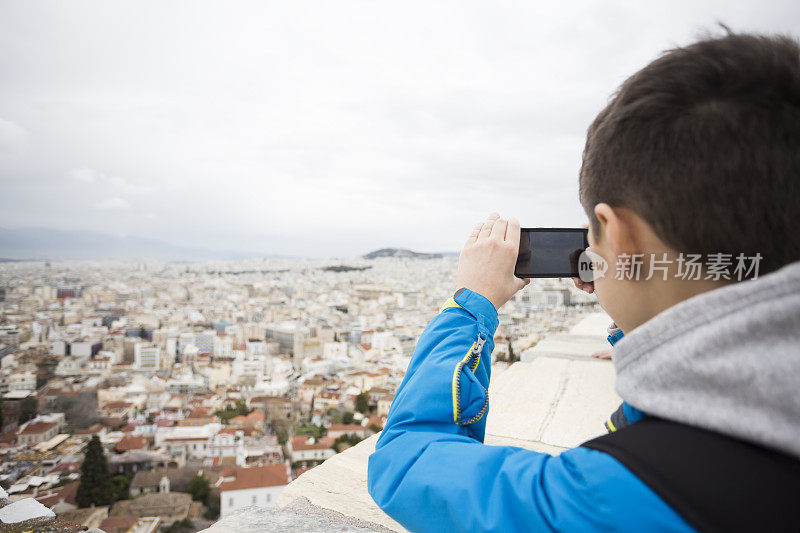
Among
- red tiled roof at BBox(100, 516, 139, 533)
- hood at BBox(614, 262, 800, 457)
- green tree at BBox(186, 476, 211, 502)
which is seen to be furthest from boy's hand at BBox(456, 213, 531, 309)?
green tree at BBox(186, 476, 211, 502)

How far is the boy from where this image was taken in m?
0.31

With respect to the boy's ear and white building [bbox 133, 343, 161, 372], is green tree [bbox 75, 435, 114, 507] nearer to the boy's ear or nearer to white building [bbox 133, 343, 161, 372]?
the boy's ear

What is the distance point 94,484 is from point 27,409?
11.1 m

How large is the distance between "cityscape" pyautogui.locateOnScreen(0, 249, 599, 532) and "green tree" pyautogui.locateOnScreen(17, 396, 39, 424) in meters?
0.06

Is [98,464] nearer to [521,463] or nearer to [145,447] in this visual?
[145,447]

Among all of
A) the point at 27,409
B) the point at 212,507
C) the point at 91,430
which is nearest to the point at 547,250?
the point at 212,507

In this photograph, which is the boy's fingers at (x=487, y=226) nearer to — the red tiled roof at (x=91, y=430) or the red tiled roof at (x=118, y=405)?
the red tiled roof at (x=91, y=430)

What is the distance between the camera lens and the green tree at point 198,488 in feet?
37.1

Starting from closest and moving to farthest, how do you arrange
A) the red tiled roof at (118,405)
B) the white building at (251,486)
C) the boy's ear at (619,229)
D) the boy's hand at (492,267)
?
the boy's ear at (619,229) < the boy's hand at (492,267) < the white building at (251,486) < the red tiled roof at (118,405)

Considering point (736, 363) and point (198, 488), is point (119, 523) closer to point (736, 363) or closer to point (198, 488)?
point (198, 488)

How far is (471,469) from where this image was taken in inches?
16.9

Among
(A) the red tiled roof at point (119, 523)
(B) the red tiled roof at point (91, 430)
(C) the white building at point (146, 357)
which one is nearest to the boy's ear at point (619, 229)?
(A) the red tiled roof at point (119, 523)

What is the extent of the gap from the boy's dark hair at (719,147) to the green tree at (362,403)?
56.0 ft

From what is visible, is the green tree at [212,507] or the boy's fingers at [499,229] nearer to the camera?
the boy's fingers at [499,229]
